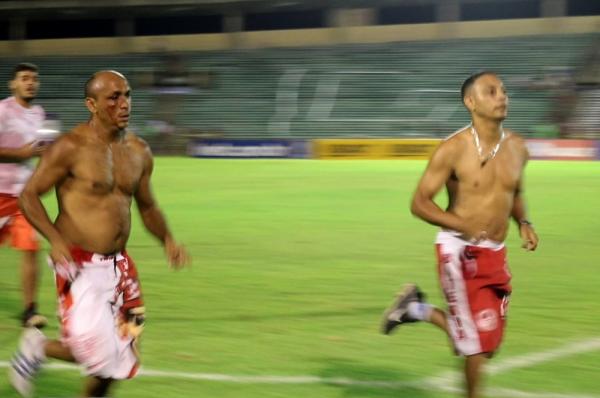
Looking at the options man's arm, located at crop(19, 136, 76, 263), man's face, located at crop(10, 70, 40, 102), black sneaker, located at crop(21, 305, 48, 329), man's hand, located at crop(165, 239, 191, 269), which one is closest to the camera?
man's arm, located at crop(19, 136, 76, 263)

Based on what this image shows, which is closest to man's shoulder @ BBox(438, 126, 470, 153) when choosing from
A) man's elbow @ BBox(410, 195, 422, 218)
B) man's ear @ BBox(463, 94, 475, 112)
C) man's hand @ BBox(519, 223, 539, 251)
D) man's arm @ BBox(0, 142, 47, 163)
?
man's ear @ BBox(463, 94, 475, 112)

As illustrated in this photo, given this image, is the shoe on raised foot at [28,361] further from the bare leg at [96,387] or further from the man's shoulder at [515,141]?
the man's shoulder at [515,141]

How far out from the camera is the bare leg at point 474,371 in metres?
4.57

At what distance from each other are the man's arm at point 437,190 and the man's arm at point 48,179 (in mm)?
1650

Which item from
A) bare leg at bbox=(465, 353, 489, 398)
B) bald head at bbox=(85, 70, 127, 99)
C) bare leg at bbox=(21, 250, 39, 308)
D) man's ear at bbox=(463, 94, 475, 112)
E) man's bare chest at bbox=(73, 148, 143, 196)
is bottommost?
bare leg at bbox=(21, 250, 39, 308)

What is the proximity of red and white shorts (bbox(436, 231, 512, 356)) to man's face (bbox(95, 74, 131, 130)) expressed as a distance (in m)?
1.66

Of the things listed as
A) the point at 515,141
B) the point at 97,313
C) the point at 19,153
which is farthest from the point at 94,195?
the point at 19,153

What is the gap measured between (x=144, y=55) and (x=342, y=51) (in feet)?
29.1

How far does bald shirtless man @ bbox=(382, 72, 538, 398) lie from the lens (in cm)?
457

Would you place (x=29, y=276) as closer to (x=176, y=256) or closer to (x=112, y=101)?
(x=176, y=256)

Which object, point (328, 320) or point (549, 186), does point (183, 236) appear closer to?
point (328, 320)

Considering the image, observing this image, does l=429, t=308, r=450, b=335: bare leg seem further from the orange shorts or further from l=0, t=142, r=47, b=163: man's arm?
the orange shorts

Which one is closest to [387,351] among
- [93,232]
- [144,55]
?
[93,232]

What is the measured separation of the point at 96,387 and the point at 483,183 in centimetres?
204
